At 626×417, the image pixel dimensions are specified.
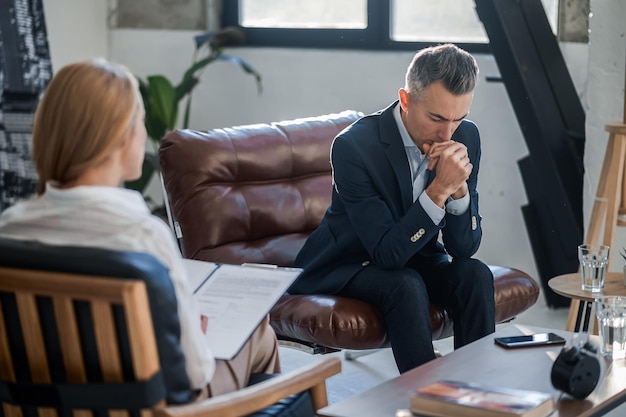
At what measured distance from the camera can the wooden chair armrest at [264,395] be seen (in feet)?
5.83

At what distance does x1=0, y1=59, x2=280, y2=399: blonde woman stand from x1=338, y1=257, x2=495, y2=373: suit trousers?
0.99 meters

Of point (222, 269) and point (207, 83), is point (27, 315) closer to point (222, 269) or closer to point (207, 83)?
point (222, 269)

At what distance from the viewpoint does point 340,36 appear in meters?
5.09

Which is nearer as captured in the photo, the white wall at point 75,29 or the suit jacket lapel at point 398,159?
the suit jacket lapel at point 398,159

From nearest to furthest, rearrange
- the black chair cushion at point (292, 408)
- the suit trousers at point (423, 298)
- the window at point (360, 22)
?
the black chair cushion at point (292, 408) → the suit trousers at point (423, 298) → the window at point (360, 22)

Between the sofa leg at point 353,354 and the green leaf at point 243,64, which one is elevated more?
the green leaf at point 243,64

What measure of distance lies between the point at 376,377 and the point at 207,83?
7.40 ft

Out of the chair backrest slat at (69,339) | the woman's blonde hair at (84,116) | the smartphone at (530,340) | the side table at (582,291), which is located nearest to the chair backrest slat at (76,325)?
the chair backrest slat at (69,339)

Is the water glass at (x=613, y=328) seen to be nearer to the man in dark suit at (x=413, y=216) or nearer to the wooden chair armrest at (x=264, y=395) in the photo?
the man in dark suit at (x=413, y=216)

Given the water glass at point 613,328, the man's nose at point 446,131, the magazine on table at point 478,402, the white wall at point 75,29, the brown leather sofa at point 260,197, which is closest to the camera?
the magazine on table at point 478,402

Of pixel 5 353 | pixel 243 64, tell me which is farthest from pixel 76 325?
pixel 243 64

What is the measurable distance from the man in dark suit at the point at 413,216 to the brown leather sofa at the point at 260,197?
10 centimetres

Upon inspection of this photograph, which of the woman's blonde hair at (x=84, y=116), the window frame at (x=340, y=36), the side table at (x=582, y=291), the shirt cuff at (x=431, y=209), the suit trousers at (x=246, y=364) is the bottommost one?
the side table at (x=582, y=291)

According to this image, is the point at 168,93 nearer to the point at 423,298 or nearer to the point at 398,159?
the point at 398,159
